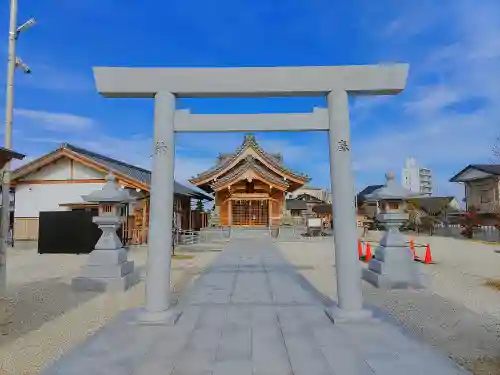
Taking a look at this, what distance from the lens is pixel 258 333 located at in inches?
176

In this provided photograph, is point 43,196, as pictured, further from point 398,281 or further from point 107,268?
point 398,281

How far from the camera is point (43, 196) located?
18.3 m

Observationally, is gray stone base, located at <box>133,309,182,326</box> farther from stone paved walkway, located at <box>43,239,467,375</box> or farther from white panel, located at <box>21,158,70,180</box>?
white panel, located at <box>21,158,70,180</box>

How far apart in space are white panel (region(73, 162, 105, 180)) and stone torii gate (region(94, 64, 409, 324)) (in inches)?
579

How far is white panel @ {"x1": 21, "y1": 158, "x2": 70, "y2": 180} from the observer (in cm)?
1842

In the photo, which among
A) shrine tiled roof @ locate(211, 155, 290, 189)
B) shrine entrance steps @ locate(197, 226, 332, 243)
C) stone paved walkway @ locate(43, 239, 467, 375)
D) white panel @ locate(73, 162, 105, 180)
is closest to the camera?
stone paved walkway @ locate(43, 239, 467, 375)

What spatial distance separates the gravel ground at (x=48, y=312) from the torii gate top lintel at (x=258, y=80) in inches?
146

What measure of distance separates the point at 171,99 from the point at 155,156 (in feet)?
3.10

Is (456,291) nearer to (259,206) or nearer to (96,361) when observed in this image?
(96,361)

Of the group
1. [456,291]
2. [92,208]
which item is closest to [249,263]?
[456,291]

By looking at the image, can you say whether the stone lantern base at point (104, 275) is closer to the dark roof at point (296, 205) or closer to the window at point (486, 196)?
the window at point (486, 196)

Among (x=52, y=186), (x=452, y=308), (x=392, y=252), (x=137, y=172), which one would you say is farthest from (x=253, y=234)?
(x=452, y=308)

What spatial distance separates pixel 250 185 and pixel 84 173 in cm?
1192

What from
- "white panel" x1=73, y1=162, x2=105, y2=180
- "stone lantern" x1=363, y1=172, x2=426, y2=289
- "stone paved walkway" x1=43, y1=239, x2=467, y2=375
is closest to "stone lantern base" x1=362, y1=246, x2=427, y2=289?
"stone lantern" x1=363, y1=172, x2=426, y2=289
